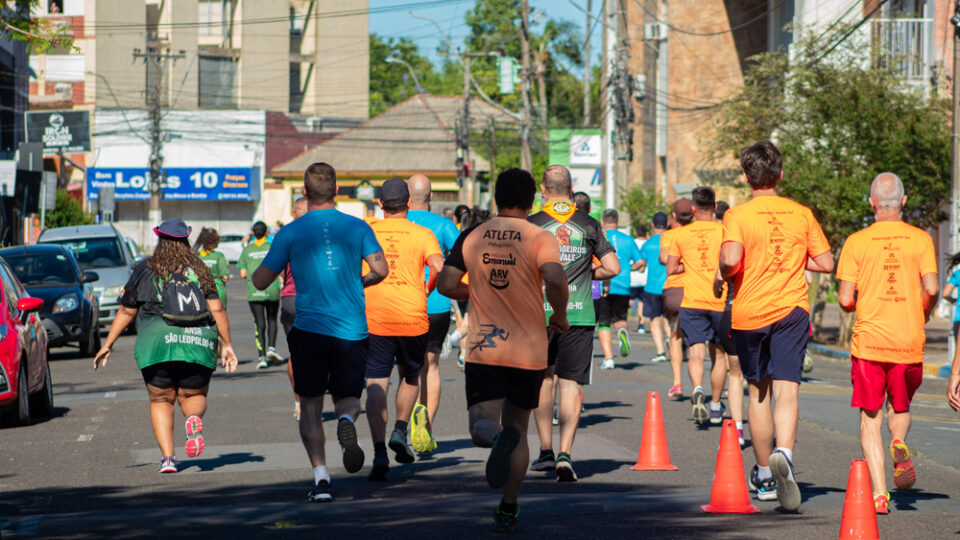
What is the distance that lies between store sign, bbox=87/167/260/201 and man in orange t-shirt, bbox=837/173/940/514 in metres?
67.1

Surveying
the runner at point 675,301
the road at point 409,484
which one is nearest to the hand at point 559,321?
the road at point 409,484

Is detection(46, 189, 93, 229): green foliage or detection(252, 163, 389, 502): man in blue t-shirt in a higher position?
detection(46, 189, 93, 229): green foliage

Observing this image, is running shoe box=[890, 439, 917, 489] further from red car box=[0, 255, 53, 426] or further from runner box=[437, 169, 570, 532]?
red car box=[0, 255, 53, 426]

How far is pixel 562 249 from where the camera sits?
29.7 feet

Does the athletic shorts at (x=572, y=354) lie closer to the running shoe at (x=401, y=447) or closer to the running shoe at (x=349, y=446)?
the running shoe at (x=401, y=447)

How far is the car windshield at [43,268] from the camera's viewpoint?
68.1 ft

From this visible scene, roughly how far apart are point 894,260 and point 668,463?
2372 millimetres

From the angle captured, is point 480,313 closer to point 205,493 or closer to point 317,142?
point 205,493

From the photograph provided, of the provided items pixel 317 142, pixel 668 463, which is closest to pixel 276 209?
pixel 317 142

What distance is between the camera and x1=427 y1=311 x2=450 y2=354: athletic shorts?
10281mm

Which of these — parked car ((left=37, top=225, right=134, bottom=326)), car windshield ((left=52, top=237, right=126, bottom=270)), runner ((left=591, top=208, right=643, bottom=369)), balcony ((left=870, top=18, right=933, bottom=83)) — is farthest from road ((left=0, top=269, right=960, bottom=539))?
balcony ((left=870, top=18, right=933, bottom=83))

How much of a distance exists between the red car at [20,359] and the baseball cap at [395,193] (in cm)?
458

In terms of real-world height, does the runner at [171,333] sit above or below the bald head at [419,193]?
below

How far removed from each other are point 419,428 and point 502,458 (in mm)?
3235
